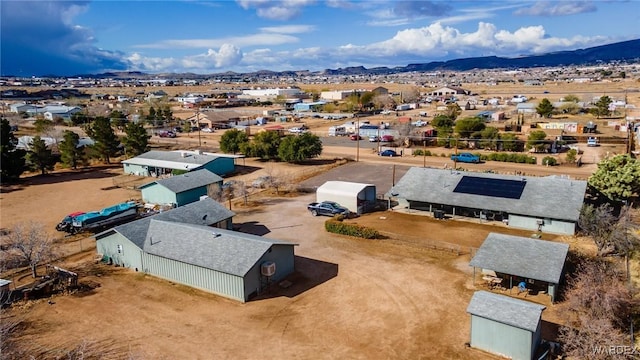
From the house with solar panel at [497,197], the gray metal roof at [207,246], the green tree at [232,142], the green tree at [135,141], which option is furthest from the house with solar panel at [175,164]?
the gray metal roof at [207,246]

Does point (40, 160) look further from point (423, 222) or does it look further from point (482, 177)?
point (482, 177)

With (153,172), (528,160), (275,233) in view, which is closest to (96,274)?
(275,233)

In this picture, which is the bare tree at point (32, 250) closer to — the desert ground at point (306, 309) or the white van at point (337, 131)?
the desert ground at point (306, 309)

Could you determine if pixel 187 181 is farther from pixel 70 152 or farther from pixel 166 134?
pixel 166 134

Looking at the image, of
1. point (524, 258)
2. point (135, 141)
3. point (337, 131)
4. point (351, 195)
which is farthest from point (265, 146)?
point (524, 258)

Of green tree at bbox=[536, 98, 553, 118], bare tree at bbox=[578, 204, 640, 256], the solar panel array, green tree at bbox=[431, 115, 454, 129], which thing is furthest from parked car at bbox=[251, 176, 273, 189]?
green tree at bbox=[536, 98, 553, 118]

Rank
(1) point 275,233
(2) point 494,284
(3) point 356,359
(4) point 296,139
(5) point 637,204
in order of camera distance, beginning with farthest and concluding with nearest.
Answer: (4) point 296,139
(5) point 637,204
(1) point 275,233
(2) point 494,284
(3) point 356,359

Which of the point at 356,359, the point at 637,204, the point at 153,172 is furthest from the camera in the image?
the point at 153,172
